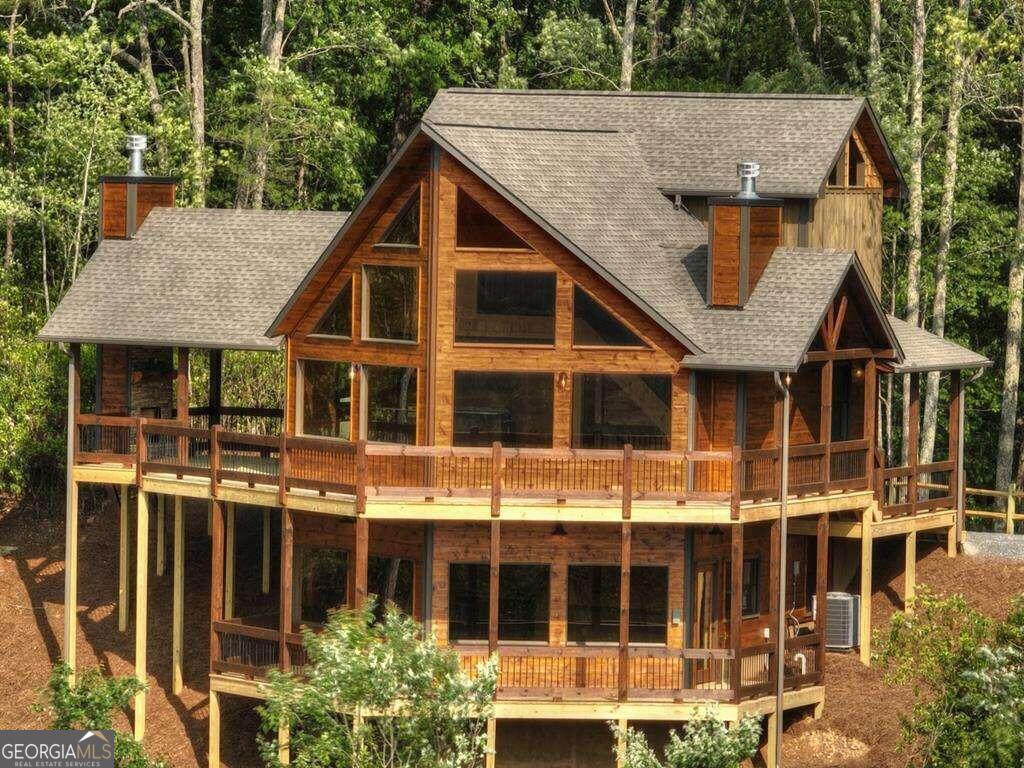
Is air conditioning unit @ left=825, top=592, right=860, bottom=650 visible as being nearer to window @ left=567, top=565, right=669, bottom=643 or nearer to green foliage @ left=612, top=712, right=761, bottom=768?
window @ left=567, top=565, right=669, bottom=643

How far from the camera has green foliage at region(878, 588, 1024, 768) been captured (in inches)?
1203

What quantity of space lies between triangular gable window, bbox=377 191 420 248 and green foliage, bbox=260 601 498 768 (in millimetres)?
7587

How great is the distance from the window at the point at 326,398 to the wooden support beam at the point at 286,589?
190 centimetres

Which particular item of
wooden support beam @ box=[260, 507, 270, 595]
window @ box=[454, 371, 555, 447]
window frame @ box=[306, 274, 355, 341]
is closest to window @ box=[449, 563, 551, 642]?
window @ box=[454, 371, 555, 447]

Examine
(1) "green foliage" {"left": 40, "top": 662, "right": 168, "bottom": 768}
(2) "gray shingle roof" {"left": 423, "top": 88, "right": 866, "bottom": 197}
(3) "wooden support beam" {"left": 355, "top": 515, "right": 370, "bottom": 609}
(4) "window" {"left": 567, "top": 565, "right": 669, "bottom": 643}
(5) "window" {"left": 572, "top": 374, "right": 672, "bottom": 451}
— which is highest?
(2) "gray shingle roof" {"left": 423, "top": 88, "right": 866, "bottom": 197}

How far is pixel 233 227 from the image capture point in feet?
151

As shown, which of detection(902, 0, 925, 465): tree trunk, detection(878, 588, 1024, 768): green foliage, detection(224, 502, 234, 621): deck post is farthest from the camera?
detection(902, 0, 925, 465): tree trunk

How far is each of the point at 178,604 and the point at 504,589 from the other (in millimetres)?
7419

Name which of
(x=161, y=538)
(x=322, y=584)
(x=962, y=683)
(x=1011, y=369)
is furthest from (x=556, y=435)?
(x=1011, y=369)

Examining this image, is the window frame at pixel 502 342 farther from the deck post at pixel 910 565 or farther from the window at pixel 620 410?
the deck post at pixel 910 565

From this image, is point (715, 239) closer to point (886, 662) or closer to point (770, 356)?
point (770, 356)

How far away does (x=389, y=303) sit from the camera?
4019 centimetres

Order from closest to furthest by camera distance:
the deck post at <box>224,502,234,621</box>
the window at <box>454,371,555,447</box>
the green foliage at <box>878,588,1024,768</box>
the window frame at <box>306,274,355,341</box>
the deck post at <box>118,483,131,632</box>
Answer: the green foliage at <box>878,588,1024,768</box>
the window at <box>454,371,555,447</box>
the window frame at <box>306,274,355,341</box>
the deck post at <box>224,502,234,621</box>
the deck post at <box>118,483,131,632</box>

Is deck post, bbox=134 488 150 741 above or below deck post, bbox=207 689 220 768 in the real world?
above
